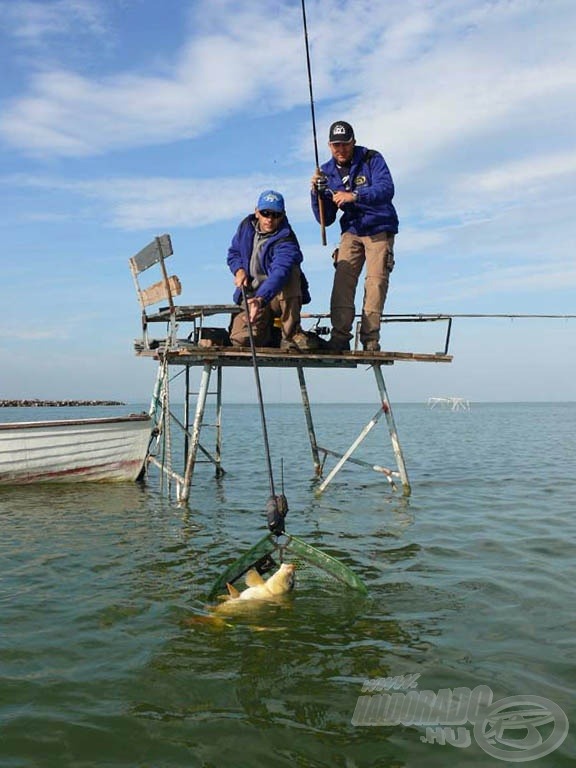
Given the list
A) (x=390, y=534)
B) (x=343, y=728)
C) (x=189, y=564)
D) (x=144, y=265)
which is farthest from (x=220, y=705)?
(x=144, y=265)

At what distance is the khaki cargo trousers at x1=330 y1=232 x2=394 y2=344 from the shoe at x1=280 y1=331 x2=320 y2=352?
76cm

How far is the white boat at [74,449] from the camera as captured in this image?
14.2 m

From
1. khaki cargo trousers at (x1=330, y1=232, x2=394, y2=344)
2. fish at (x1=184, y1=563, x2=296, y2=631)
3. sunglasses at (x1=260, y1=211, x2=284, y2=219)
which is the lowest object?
fish at (x1=184, y1=563, x2=296, y2=631)

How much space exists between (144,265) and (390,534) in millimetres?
6937

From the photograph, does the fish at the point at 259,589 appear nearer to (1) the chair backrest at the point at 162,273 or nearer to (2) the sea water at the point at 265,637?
(2) the sea water at the point at 265,637

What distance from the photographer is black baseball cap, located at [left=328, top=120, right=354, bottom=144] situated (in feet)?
35.4

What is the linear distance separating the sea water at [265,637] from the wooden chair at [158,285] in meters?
3.43

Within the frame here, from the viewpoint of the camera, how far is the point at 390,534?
389 inches

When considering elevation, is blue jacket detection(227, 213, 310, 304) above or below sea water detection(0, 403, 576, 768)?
above

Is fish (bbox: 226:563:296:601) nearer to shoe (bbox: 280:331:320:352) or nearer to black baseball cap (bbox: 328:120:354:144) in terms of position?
shoe (bbox: 280:331:320:352)

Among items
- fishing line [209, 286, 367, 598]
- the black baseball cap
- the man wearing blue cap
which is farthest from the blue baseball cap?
fishing line [209, 286, 367, 598]

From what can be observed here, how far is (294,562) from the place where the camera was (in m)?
6.61

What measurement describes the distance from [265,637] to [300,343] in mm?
6288

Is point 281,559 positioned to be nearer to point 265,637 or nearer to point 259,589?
point 259,589
